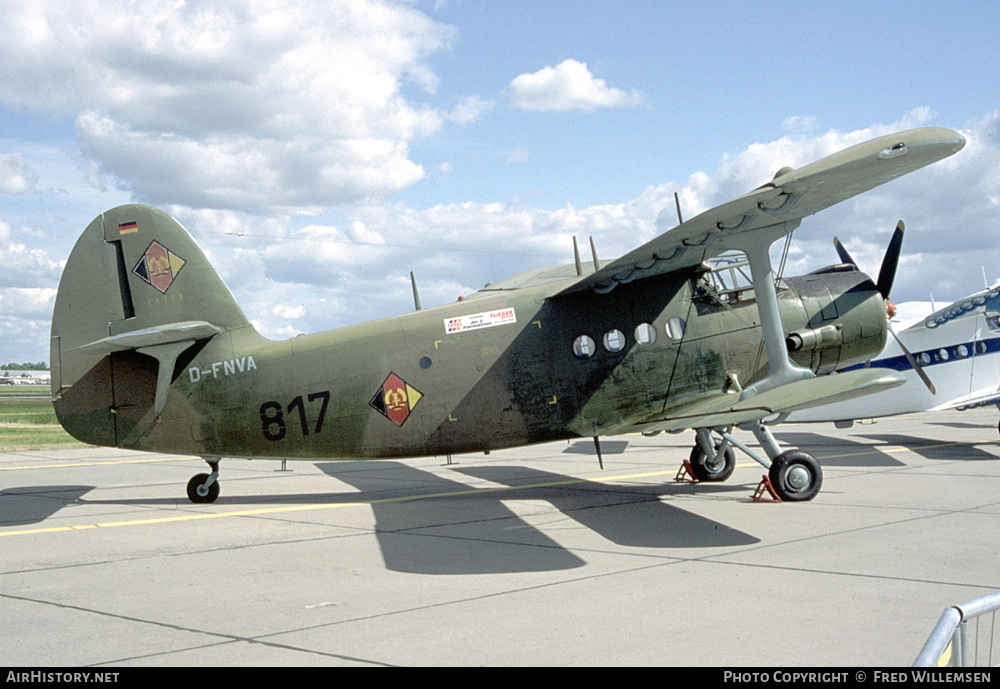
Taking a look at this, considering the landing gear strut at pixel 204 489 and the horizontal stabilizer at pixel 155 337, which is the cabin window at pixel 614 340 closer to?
the horizontal stabilizer at pixel 155 337

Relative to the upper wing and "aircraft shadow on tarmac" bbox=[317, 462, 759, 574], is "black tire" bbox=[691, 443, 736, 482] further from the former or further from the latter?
the upper wing

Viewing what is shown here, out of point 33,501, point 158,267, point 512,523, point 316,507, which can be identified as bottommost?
point 512,523

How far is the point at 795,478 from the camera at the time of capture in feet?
36.6

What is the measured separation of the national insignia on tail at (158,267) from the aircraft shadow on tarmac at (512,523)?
14.1ft

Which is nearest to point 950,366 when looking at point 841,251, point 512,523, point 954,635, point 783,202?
point 841,251

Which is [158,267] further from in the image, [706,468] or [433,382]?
[706,468]

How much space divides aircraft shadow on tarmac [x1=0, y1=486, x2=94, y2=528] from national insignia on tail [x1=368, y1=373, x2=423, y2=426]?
4.73 m

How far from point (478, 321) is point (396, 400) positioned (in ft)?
5.06

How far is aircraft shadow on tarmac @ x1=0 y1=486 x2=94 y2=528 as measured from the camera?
11430 millimetres

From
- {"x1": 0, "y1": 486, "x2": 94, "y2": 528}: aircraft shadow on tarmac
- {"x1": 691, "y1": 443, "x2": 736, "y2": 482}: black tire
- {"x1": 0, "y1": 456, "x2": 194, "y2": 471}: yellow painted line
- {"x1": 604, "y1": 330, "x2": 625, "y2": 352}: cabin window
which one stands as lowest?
{"x1": 691, "y1": 443, "x2": 736, "y2": 482}: black tire

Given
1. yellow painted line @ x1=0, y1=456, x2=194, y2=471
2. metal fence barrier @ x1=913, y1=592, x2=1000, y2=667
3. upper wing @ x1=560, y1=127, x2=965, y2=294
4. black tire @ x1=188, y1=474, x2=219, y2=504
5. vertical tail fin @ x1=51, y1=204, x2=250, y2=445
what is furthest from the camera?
yellow painted line @ x1=0, y1=456, x2=194, y2=471

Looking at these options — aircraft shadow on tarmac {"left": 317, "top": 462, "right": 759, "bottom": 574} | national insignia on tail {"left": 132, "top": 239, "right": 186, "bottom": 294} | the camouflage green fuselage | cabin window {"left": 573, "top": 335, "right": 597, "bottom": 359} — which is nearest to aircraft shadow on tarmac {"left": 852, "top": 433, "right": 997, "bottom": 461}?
aircraft shadow on tarmac {"left": 317, "top": 462, "right": 759, "bottom": 574}
